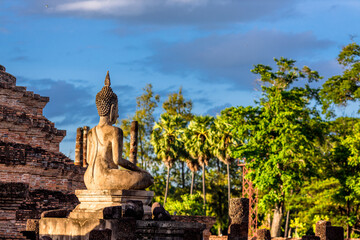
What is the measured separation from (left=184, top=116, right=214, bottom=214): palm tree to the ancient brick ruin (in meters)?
21.9

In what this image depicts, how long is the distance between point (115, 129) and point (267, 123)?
25029mm

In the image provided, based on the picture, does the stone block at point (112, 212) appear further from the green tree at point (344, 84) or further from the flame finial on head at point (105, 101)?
the green tree at point (344, 84)

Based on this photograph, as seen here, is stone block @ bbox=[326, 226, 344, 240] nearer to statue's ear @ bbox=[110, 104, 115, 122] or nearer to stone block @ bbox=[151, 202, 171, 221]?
stone block @ bbox=[151, 202, 171, 221]

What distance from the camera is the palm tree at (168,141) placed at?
164ft

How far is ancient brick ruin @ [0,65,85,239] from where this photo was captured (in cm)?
2034

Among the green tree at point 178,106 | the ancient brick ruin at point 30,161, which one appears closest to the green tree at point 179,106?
the green tree at point 178,106

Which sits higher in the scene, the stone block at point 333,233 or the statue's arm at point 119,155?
the statue's arm at point 119,155

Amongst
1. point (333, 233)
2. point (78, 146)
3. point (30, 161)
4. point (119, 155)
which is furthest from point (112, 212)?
point (78, 146)

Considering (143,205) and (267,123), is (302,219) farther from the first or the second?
(143,205)

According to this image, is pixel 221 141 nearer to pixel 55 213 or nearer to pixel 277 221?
pixel 277 221

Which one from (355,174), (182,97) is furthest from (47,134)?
(182,97)

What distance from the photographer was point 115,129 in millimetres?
12562

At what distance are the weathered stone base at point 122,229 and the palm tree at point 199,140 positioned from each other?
36.8 m

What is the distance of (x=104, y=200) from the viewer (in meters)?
11.9
